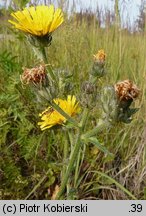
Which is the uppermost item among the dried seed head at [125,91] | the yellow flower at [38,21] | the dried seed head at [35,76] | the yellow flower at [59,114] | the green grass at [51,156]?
the yellow flower at [38,21]

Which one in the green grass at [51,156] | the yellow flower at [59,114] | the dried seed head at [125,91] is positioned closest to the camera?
the dried seed head at [125,91]

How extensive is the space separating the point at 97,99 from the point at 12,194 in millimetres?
659

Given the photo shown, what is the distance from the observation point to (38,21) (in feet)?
3.45

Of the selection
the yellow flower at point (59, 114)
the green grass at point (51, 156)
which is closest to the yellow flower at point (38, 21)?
the yellow flower at point (59, 114)

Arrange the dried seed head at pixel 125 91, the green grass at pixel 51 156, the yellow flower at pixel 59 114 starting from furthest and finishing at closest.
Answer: the green grass at pixel 51 156
the yellow flower at pixel 59 114
the dried seed head at pixel 125 91

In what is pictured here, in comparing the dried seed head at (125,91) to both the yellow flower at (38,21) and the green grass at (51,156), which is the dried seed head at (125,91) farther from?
the green grass at (51,156)

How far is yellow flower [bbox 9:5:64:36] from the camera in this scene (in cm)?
104

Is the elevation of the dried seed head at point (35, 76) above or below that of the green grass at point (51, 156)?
above

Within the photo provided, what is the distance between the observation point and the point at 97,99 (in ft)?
3.48

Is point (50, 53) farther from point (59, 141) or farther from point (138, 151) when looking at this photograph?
point (138, 151)

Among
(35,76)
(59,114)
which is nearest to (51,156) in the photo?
(59,114)

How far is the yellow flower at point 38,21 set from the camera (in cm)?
104

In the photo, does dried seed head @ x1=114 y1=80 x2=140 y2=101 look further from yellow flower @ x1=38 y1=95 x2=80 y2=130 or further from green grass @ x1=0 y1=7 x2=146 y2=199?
green grass @ x1=0 y1=7 x2=146 y2=199

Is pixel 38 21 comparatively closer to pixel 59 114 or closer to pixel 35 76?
pixel 35 76
